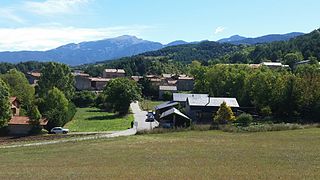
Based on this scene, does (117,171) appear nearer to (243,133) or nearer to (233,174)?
(233,174)

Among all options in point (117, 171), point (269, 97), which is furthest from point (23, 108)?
point (117, 171)

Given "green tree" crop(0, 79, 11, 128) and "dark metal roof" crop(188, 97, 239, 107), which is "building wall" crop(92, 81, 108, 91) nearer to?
"dark metal roof" crop(188, 97, 239, 107)

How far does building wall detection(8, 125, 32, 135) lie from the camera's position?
2655 inches

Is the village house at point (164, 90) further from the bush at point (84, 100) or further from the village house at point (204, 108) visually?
the village house at point (204, 108)

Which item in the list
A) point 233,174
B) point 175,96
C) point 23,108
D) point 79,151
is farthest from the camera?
point 175,96

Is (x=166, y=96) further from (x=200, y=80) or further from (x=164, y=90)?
(x=200, y=80)

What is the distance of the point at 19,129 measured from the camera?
223 ft

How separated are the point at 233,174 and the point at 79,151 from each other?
1988 centimetres

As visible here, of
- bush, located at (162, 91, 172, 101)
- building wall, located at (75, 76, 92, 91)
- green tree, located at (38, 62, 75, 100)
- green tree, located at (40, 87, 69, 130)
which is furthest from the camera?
building wall, located at (75, 76, 92, 91)

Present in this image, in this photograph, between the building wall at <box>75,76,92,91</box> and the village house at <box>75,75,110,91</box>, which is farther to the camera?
the building wall at <box>75,76,92,91</box>

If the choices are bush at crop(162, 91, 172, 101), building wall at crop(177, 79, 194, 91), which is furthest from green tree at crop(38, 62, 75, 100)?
building wall at crop(177, 79, 194, 91)

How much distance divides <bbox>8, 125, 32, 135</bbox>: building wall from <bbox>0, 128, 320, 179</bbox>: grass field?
65.4ft

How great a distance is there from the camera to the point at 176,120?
7006cm

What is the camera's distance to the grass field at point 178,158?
26.7 metres
